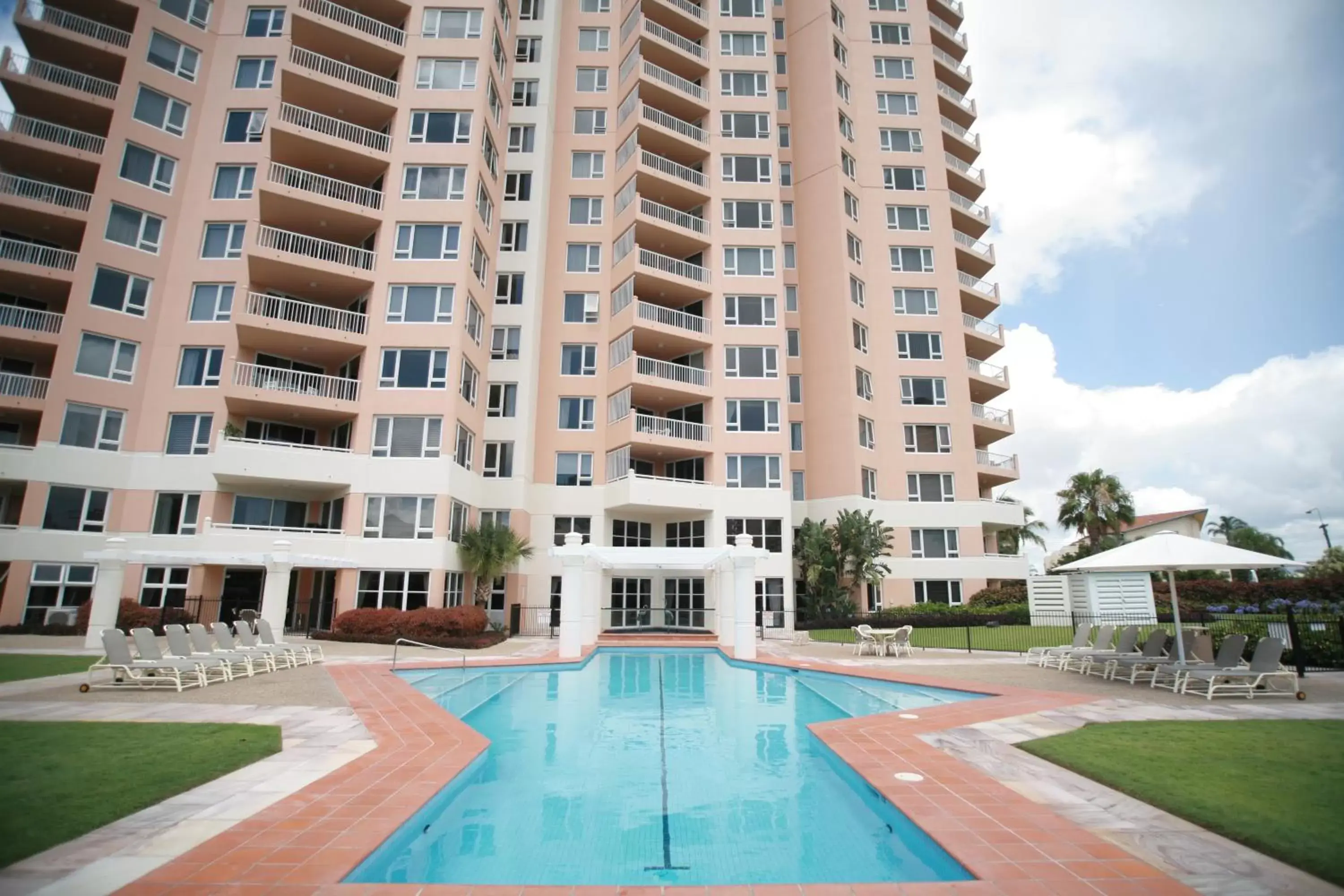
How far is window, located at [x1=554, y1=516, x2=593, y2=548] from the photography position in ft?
99.9

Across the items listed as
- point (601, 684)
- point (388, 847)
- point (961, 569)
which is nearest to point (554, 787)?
point (388, 847)

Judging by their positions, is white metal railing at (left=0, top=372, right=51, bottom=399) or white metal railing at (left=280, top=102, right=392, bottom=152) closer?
white metal railing at (left=0, top=372, right=51, bottom=399)

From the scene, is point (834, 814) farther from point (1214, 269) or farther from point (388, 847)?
point (1214, 269)

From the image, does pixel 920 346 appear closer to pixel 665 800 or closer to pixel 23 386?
pixel 665 800

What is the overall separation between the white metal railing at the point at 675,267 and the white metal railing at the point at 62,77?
70.5 feet

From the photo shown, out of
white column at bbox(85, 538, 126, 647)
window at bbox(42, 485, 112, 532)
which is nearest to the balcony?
white column at bbox(85, 538, 126, 647)

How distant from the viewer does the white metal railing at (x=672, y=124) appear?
33469mm

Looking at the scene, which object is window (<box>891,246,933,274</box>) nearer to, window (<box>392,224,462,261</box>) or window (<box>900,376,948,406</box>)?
window (<box>900,376,948,406</box>)

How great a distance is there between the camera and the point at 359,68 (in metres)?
29.0

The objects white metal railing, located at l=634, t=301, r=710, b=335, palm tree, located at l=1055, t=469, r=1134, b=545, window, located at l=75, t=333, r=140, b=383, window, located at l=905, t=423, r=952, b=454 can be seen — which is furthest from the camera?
palm tree, located at l=1055, t=469, r=1134, b=545

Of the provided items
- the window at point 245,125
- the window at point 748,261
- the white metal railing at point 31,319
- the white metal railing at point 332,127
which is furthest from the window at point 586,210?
the white metal railing at point 31,319

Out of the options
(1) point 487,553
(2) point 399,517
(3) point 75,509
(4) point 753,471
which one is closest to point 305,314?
(2) point 399,517

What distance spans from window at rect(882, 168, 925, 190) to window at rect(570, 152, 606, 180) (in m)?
15.6

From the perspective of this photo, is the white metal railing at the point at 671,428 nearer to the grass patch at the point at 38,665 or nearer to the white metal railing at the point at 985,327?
the white metal railing at the point at 985,327
